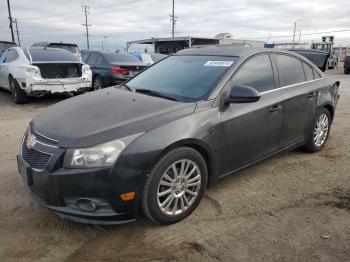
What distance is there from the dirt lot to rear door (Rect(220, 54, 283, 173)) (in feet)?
1.40

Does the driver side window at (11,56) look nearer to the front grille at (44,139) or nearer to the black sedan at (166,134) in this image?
the black sedan at (166,134)

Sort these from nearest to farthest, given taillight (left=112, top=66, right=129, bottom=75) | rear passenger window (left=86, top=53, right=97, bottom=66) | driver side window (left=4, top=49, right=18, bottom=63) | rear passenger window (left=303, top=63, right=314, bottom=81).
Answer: rear passenger window (left=303, top=63, right=314, bottom=81) → driver side window (left=4, top=49, right=18, bottom=63) → taillight (left=112, top=66, right=129, bottom=75) → rear passenger window (left=86, top=53, right=97, bottom=66)

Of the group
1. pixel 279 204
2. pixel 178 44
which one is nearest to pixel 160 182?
pixel 279 204

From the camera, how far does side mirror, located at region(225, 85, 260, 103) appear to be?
3463 mm

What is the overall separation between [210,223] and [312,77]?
9.33 ft

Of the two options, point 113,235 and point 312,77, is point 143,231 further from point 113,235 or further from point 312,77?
point 312,77

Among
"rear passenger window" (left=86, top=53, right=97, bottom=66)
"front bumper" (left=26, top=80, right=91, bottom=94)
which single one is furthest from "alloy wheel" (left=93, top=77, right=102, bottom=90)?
"front bumper" (left=26, top=80, right=91, bottom=94)

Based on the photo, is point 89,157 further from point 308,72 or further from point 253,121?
point 308,72

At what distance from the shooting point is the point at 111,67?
1087 centimetres

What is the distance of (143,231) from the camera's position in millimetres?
3166

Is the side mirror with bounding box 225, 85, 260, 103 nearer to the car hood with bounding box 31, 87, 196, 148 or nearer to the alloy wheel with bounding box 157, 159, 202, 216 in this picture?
the car hood with bounding box 31, 87, 196, 148

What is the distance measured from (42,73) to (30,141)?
6.49 m

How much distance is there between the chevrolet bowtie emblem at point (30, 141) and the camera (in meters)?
3.15

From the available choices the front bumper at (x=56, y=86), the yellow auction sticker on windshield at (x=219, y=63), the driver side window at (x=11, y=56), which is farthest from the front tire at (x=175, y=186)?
the driver side window at (x=11, y=56)
